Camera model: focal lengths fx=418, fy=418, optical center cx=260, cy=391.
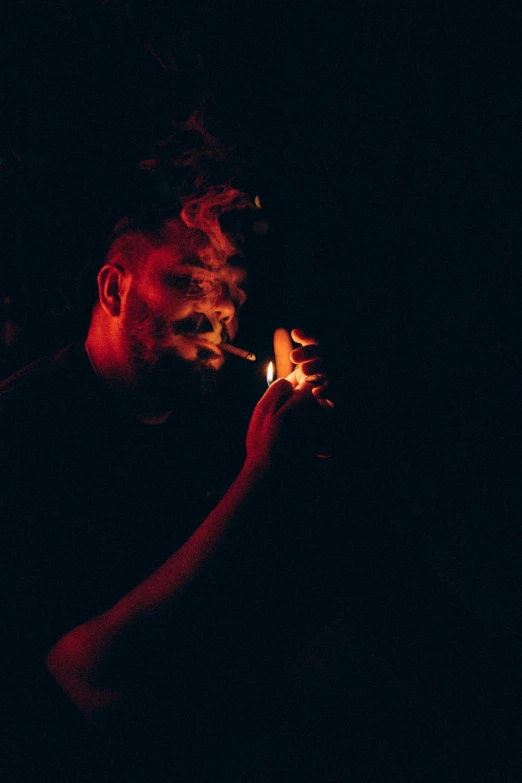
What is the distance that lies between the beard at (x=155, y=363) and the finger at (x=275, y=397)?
0.77 metres

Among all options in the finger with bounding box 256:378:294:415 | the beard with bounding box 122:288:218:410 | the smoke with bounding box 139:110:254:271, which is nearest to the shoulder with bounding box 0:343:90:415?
the beard with bounding box 122:288:218:410

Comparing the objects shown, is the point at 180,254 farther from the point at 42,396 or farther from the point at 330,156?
the point at 330,156

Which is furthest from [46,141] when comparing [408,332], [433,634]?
[433,634]

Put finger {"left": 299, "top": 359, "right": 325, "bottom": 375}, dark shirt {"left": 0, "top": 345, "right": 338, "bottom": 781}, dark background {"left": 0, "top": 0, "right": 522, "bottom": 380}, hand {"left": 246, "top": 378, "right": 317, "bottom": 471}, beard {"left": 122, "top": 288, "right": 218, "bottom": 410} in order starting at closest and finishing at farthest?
dark shirt {"left": 0, "top": 345, "right": 338, "bottom": 781} < hand {"left": 246, "top": 378, "right": 317, "bottom": 471} < finger {"left": 299, "top": 359, "right": 325, "bottom": 375} < dark background {"left": 0, "top": 0, "right": 522, "bottom": 380} < beard {"left": 122, "top": 288, "right": 218, "bottom": 410}

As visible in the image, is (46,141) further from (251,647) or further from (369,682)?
(369,682)

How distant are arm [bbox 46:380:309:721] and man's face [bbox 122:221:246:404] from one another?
37.7 inches

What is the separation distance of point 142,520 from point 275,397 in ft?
3.67

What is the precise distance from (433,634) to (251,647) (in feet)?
3.75

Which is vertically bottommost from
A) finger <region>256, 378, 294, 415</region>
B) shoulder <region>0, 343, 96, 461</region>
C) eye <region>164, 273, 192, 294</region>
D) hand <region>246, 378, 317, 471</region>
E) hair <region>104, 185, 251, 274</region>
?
hand <region>246, 378, 317, 471</region>

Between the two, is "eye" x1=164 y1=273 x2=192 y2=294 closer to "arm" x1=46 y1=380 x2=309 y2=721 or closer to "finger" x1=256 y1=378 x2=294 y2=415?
"finger" x1=256 y1=378 x2=294 y2=415

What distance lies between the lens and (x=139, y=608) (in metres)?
1.66

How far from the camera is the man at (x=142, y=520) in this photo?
1.69 metres

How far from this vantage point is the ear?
2533 mm

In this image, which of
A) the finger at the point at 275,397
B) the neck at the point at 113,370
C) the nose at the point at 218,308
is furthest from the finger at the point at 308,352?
the neck at the point at 113,370
